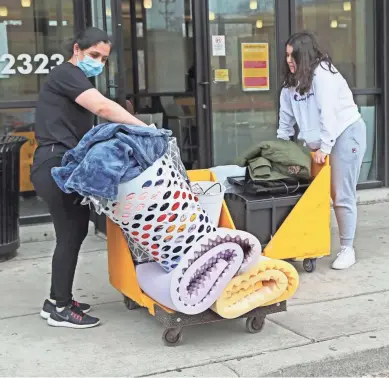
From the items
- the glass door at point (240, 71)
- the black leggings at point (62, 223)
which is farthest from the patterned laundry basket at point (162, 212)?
the glass door at point (240, 71)

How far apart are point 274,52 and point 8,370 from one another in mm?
5245

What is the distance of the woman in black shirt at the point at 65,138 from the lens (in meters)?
4.15

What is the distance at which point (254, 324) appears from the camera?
13.7 ft

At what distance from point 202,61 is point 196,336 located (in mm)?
4130

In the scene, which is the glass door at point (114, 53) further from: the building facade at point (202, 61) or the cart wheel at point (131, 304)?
the cart wheel at point (131, 304)

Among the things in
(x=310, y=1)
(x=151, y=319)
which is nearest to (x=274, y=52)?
(x=310, y=1)

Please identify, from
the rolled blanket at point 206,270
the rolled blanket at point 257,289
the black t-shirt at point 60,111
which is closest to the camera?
the rolled blanket at point 206,270

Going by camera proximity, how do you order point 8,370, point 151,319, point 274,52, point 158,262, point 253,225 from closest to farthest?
point 8,370 < point 158,262 < point 151,319 < point 253,225 < point 274,52

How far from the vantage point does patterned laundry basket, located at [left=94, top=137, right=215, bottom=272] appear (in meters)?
3.62

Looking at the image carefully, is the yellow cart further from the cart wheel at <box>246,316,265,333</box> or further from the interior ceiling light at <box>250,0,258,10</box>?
the interior ceiling light at <box>250,0,258,10</box>

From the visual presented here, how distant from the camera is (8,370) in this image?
3.68m

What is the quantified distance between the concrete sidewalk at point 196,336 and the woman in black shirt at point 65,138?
286 mm

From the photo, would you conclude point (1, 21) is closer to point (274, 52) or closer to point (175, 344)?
point (274, 52)

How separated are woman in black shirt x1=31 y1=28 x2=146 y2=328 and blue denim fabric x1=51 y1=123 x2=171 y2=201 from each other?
42 centimetres
